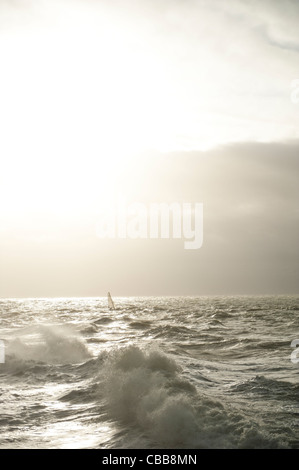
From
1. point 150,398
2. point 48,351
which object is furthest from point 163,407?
point 48,351

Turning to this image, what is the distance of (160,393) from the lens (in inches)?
459

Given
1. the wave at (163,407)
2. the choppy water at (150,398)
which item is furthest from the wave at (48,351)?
the wave at (163,407)

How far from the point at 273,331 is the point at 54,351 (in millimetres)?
15704

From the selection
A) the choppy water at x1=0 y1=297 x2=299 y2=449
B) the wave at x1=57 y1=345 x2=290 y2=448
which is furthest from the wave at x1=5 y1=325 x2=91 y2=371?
the wave at x1=57 y1=345 x2=290 y2=448

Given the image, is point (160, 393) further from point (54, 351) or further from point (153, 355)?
point (54, 351)

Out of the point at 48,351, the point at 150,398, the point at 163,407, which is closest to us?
the point at 163,407

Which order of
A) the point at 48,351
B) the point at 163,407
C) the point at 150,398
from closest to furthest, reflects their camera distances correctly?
the point at 163,407
the point at 150,398
the point at 48,351

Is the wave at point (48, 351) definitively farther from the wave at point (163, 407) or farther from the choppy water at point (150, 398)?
the wave at point (163, 407)

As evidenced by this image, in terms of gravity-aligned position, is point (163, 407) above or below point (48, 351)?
above

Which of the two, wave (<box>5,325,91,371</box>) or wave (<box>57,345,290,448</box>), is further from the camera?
wave (<box>5,325,91,371</box>)

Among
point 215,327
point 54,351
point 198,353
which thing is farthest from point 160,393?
point 215,327

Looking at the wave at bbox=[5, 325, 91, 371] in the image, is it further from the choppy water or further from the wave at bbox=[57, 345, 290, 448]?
the wave at bbox=[57, 345, 290, 448]

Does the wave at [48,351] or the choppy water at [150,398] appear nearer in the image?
the choppy water at [150,398]

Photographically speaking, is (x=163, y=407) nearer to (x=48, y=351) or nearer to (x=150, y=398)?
(x=150, y=398)
